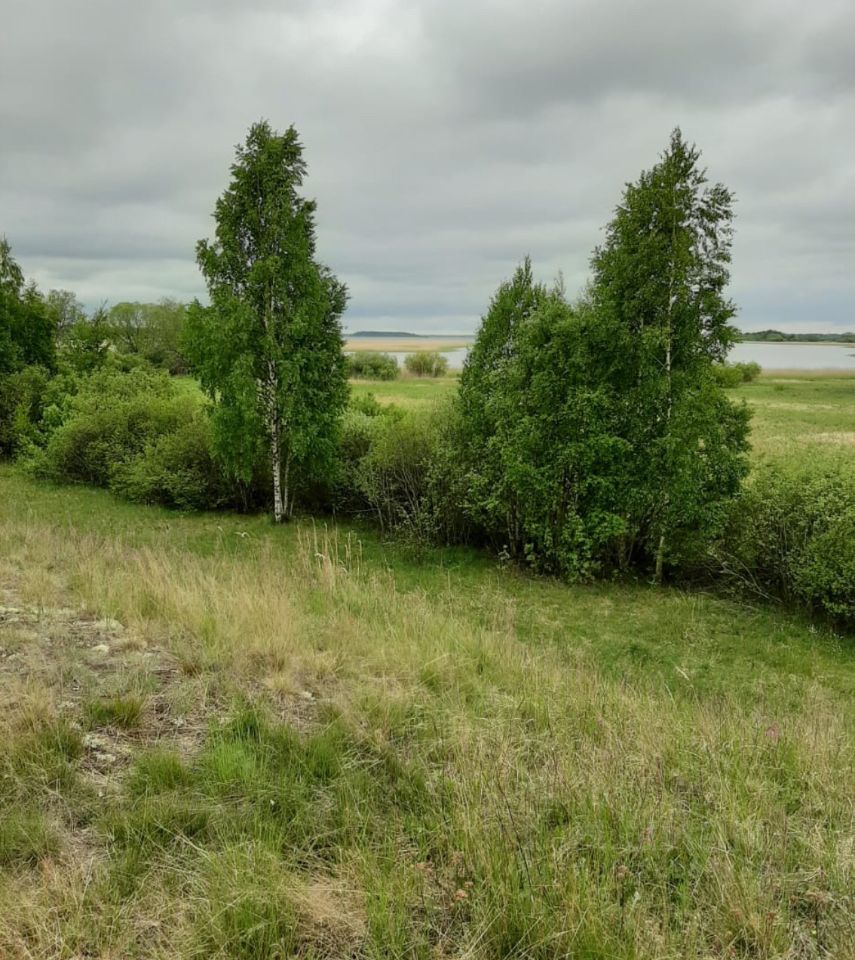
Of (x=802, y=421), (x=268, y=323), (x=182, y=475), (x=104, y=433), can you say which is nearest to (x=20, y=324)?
(x=104, y=433)

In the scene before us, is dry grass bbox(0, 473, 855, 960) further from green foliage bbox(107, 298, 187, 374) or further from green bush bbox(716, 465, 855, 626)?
green foliage bbox(107, 298, 187, 374)

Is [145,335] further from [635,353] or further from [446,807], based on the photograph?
[446,807]

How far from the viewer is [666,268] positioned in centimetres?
909

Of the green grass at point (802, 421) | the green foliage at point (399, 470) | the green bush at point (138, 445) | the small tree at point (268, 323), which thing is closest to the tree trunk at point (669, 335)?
the green grass at point (802, 421)

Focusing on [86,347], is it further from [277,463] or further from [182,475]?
[277,463]

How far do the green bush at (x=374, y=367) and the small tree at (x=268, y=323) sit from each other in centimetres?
4663

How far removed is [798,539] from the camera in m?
8.66

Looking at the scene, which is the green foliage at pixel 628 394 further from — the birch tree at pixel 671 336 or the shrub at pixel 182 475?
the shrub at pixel 182 475

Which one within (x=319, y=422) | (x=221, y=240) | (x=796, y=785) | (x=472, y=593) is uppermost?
(x=221, y=240)

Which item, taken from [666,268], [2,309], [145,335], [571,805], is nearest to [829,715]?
[571,805]

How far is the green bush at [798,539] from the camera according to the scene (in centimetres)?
788

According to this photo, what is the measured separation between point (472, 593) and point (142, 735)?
6624 millimetres

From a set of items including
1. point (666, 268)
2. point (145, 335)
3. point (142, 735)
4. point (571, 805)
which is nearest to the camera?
point (571, 805)

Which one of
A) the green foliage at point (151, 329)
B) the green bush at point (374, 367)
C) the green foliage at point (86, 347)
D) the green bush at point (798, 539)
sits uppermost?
the green foliage at point (151, 329)
